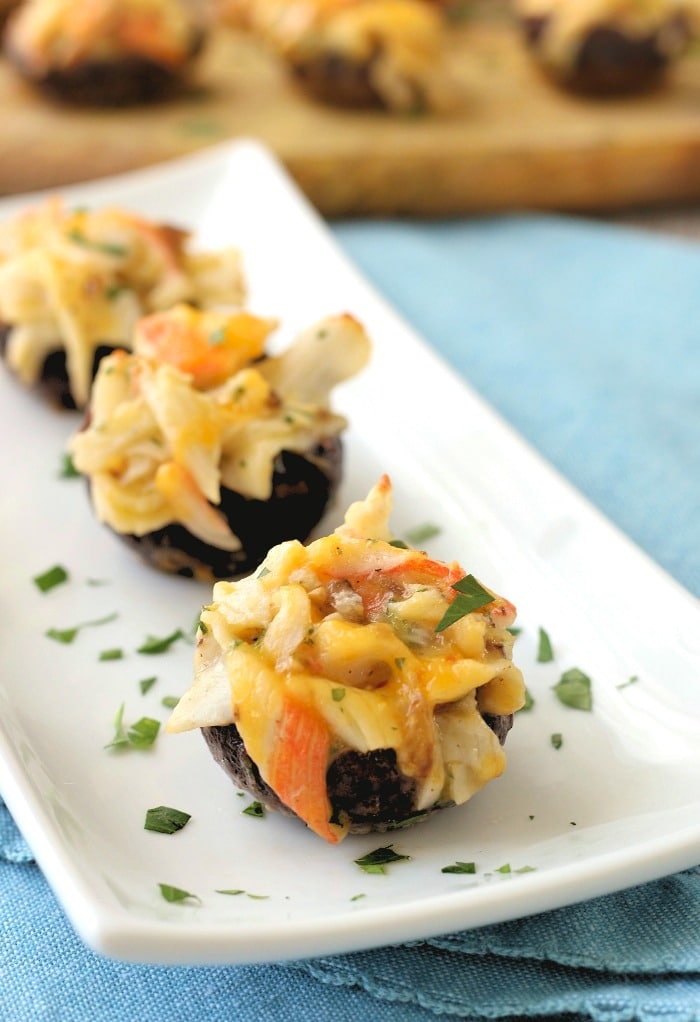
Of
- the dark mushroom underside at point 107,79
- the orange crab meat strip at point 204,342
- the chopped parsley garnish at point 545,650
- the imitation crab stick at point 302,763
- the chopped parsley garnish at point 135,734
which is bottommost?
the dark mushroom underside at point 107,79

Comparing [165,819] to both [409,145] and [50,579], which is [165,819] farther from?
[409,145]

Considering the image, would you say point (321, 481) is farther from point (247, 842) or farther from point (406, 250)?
point (406, 250)

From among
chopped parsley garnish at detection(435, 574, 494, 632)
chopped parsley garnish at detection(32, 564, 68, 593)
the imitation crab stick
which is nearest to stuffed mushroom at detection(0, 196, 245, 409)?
chopped parsley garnish at detection(32, 564, 68, 593)

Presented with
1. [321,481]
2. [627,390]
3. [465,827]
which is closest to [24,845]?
[465,827]

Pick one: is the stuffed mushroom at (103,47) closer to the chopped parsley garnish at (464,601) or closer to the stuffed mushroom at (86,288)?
the stuffed mushroom at (86,288)

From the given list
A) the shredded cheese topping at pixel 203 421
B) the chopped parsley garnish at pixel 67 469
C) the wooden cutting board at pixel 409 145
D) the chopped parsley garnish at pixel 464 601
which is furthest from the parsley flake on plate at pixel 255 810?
the wooden cutting board at pixel 409 145

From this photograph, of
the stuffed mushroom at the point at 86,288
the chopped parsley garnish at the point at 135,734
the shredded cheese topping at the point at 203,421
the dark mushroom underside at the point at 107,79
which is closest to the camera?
the chopped parsley garnish at the point at 135,734
